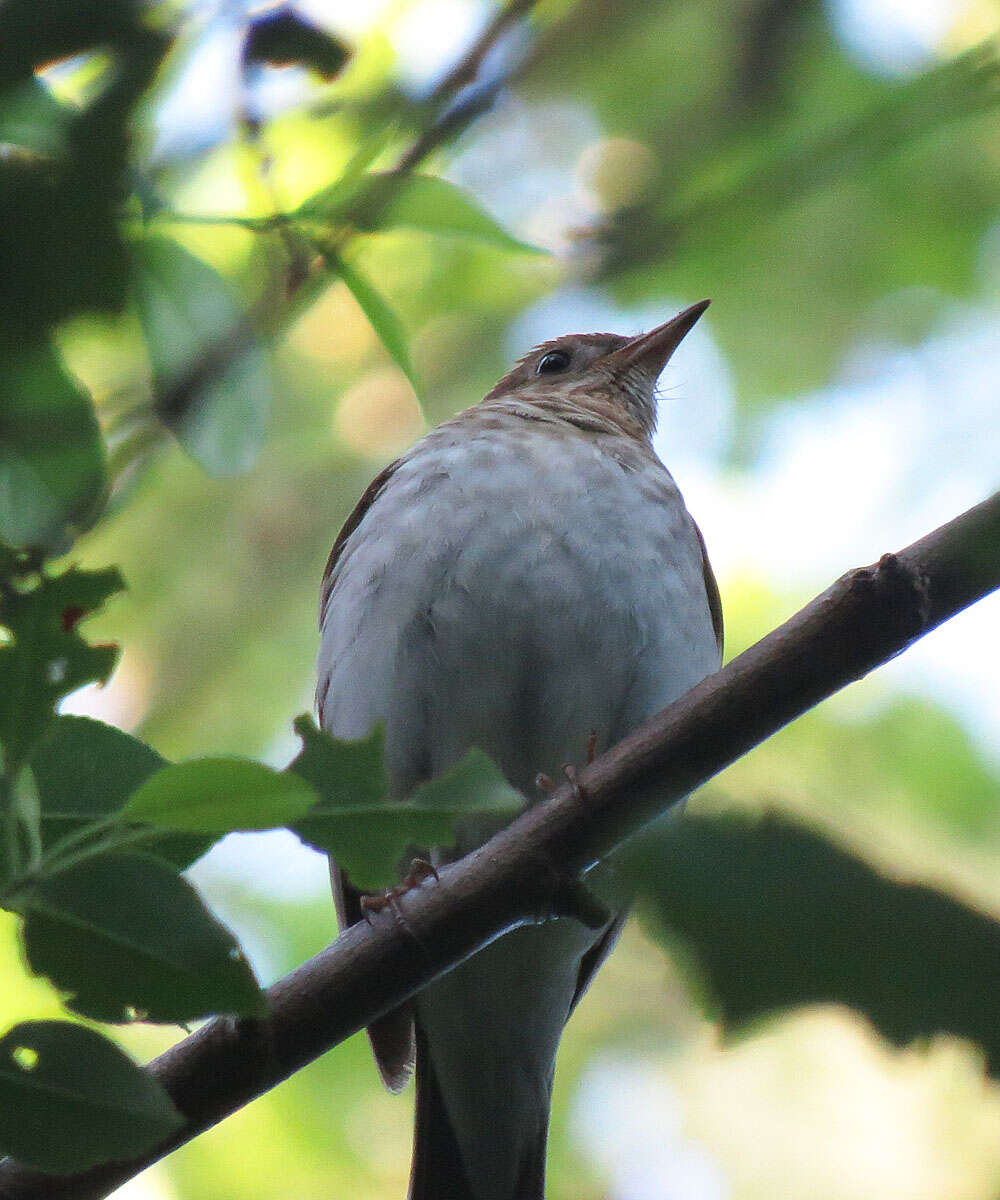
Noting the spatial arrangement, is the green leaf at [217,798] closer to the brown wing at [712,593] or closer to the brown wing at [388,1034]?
the brown wing at [388,1034]

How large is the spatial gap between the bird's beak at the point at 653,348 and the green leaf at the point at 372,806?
4.48 meters

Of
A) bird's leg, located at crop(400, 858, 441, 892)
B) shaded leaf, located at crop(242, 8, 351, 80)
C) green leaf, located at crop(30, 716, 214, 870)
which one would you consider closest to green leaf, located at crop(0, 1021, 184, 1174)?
green leaf, located at crop(30, 716, 214, 870)

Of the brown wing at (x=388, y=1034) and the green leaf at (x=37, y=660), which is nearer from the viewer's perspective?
the green leaf at (x=37, y=660)

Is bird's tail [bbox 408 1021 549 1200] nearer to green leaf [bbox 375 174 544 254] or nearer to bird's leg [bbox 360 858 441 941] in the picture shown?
bird's leg [bbox 360 858 441 941]

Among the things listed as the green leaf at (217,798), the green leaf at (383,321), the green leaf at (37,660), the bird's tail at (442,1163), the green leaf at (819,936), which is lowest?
the green leaf at (819,936)

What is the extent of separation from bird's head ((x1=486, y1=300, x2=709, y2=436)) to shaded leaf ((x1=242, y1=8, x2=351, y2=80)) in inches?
167

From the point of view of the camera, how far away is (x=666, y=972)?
72cm

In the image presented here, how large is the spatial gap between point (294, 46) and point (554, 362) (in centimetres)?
500

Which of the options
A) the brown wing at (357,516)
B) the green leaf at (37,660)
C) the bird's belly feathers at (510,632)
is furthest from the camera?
the brown wing at (357,516)

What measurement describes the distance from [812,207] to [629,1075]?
547 centimetres

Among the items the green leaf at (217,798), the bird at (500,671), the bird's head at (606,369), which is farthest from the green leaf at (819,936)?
the bird's head at (606,369)

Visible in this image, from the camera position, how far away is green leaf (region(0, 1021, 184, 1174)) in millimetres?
1613

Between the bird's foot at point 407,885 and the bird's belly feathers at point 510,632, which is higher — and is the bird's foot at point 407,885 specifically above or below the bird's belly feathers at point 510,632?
below

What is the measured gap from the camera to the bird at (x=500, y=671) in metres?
4.26
